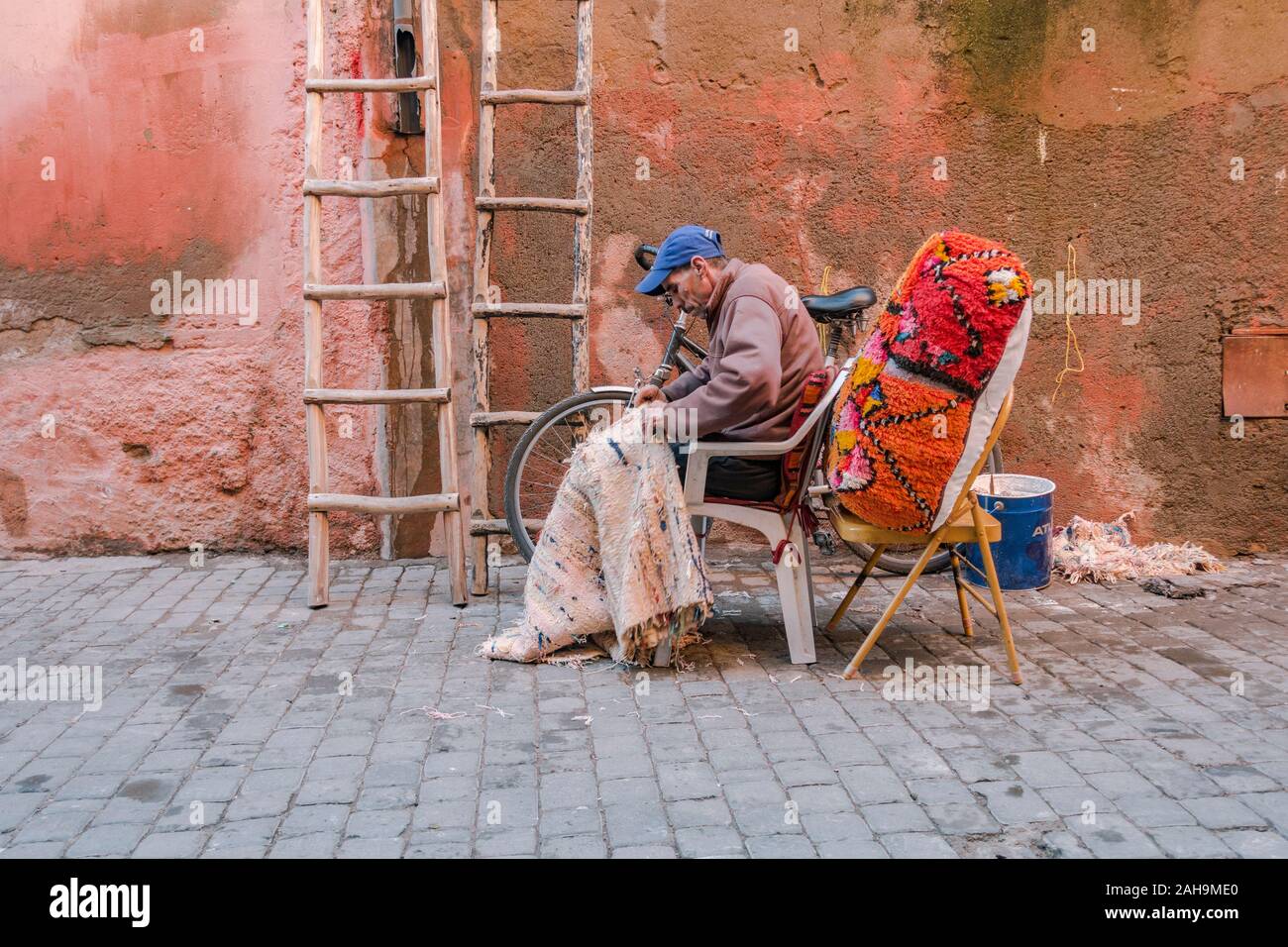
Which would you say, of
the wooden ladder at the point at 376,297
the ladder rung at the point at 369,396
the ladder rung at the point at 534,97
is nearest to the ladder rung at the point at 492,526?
the wooden ladder at the point at 376,297

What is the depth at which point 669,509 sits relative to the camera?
4.19m

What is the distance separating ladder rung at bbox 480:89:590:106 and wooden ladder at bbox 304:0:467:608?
251mm

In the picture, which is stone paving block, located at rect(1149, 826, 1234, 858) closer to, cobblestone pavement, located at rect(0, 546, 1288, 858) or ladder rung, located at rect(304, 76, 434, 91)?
cobblestone pavement, located at rect(0, 546, 1288, 858)

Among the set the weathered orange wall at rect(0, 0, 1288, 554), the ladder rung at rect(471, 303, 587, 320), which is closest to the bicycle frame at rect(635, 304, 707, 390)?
the weathered orange wall at rect(0, 0, 1288, 554)

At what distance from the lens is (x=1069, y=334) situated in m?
5.77

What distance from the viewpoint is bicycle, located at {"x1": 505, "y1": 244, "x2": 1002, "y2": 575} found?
523cm

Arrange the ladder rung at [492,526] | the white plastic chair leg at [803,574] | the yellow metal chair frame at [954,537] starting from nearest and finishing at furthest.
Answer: the yellow metal chair frame at [954,537], the white plastic chair leg at [803,574], the ladder rung at [492,526]

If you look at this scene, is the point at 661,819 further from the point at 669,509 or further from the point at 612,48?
the point at 612,48

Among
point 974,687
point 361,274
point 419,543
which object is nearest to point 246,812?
point 974,687

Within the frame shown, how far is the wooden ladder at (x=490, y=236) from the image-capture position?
537cm

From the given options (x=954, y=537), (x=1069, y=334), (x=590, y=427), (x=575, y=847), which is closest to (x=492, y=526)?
(x=590, y=427)

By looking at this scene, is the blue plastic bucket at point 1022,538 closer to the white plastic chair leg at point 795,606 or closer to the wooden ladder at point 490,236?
the white plastic chair leg at point 795,606
